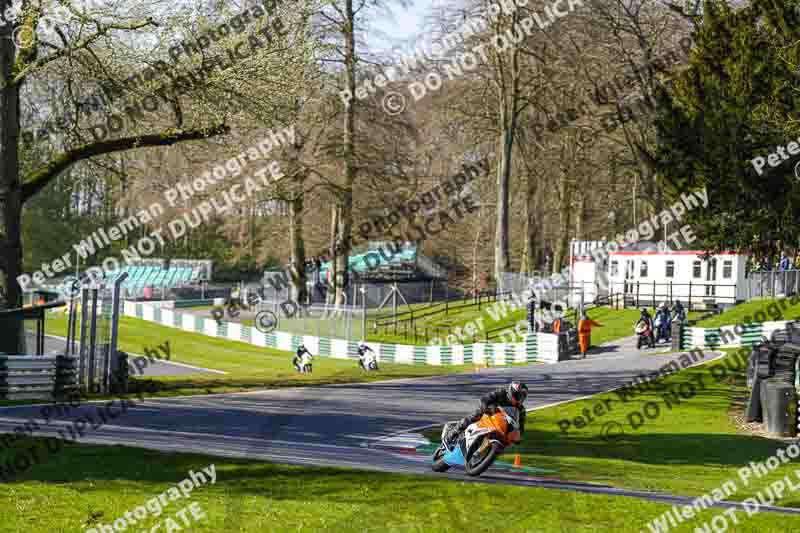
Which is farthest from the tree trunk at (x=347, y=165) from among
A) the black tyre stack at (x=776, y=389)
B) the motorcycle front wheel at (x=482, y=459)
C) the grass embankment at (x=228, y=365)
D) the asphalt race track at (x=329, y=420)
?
the motorcycle front wheel at (x=482, y=459)

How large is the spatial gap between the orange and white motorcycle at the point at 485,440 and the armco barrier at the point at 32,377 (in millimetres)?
10305

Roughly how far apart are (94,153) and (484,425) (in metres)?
13.1

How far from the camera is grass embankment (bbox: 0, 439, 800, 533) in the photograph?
9513 mm

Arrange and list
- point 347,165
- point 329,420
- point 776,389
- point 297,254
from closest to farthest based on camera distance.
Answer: point 329,420, point 776,389, point 347,165, point 297,254

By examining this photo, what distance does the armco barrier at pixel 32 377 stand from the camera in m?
19.0

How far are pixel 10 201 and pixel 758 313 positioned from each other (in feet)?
96.2

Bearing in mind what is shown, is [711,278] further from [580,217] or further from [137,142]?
[137,142]

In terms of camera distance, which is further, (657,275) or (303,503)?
(657,275)

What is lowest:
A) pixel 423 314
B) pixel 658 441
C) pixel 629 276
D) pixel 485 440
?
pixel 658 441

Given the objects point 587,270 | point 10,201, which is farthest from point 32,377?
point 587,270

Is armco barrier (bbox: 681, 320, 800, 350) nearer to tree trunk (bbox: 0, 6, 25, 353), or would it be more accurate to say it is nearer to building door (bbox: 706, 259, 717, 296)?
building door (bbox: 706, 259, 717, 296)

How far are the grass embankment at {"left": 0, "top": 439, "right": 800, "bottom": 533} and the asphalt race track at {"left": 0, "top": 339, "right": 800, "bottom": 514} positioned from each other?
913mm

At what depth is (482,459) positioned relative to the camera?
12.1 metres

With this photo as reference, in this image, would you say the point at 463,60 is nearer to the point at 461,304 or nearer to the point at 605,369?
the point at 461,304
